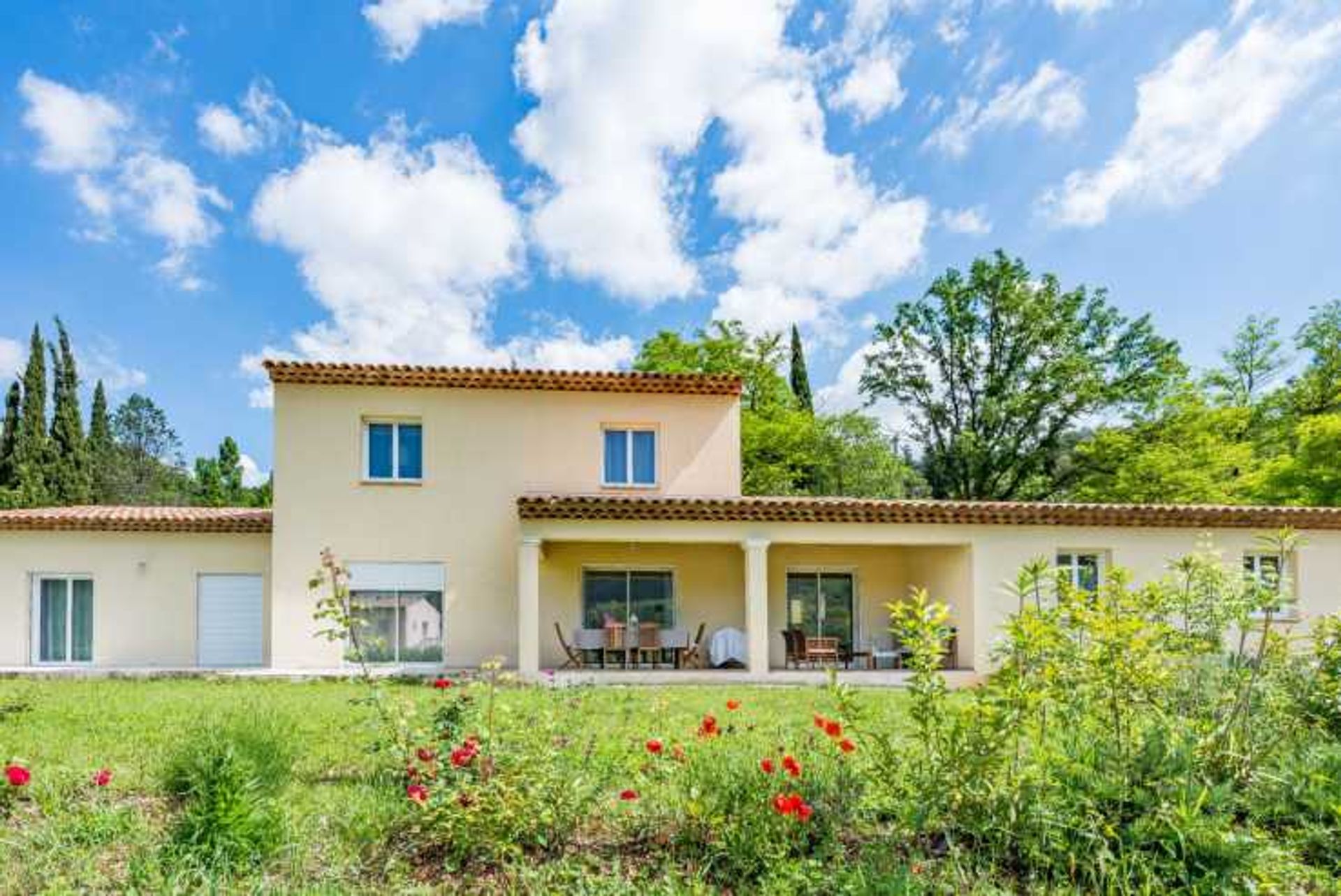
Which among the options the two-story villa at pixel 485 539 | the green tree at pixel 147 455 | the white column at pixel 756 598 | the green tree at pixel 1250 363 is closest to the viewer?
the white column at pixel 756 598

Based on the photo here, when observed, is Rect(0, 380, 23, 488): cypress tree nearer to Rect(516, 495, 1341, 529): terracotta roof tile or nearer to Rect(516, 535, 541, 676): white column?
Rect(516, 495, 1341, 529): terracotta roof tile

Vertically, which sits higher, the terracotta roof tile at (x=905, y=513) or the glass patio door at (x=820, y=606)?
the terracotta roof tile at (x=905, y=513)

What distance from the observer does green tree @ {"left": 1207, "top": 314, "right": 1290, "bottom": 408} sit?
33844mm

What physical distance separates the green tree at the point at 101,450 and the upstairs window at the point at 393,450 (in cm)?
3423

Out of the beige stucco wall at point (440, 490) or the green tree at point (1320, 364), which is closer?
the beige stucco wall at point (440, 490)

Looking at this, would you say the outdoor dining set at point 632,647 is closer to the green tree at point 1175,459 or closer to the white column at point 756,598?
the white column at point 756,598

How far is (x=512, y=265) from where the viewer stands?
74.0 feet

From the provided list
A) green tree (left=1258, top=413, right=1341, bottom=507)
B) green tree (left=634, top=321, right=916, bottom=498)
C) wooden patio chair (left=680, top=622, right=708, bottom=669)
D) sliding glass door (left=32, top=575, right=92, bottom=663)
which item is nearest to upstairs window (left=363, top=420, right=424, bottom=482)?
sliding glass door (left=32, top=575, right=92, bottom=663)

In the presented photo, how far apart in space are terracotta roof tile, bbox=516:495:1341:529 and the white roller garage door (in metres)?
7.17

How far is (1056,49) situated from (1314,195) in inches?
321

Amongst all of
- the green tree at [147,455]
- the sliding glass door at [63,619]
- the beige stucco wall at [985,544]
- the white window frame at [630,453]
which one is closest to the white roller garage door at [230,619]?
the sliding glass door at [63,619]

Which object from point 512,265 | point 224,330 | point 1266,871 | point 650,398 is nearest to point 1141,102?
point 650,398

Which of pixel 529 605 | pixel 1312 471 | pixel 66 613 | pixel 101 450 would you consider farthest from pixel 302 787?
pixel 101 450

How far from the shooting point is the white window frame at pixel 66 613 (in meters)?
15.5
